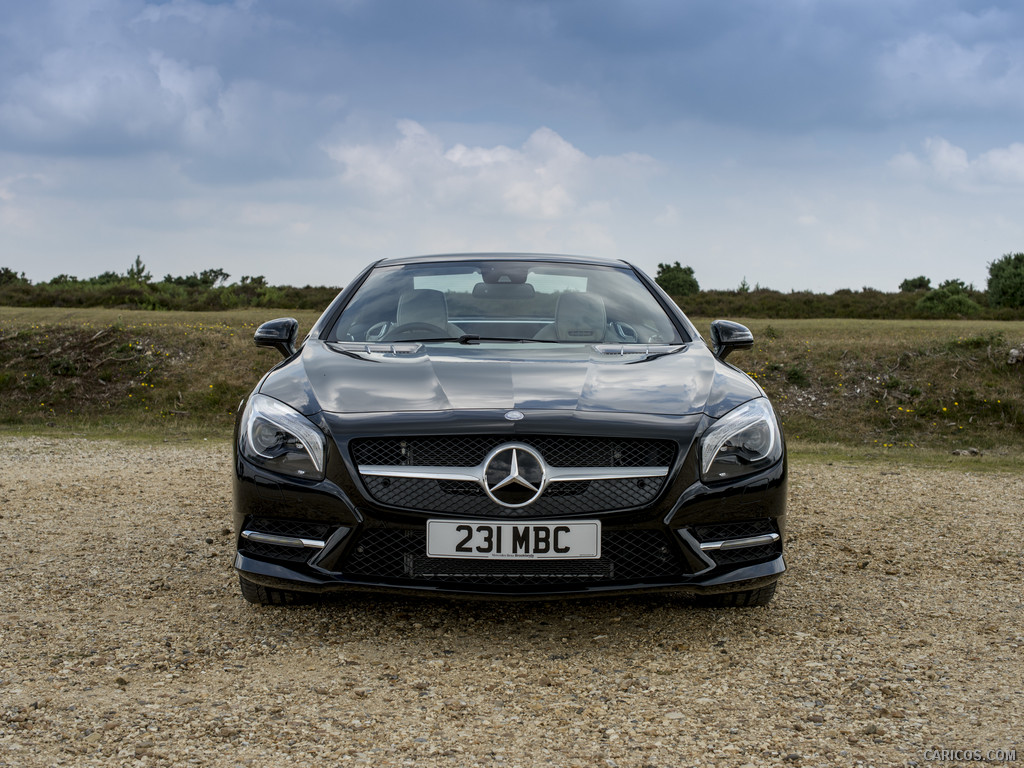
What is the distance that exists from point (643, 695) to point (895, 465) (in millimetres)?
7690

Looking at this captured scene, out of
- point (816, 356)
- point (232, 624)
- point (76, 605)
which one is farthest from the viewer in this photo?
point (816, 356)

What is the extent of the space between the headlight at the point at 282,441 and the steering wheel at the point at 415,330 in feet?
3.35

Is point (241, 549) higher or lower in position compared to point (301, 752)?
higher

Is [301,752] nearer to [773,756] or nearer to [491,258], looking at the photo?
[773,756]

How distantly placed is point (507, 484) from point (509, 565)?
28 centimetres

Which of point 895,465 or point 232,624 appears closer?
point 232,624

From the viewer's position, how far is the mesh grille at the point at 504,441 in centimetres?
324

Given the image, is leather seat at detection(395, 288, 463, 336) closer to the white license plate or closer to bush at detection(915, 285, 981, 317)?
the white license plate

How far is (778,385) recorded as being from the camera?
14039 millimetres

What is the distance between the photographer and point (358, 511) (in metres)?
3.23

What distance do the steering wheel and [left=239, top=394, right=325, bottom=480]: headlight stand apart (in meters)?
1.02

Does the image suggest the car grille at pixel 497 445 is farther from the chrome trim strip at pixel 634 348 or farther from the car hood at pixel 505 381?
the chrome trim strip at pixel 634 348

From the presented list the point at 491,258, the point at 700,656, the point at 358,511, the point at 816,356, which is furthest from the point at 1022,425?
the point at 358,511

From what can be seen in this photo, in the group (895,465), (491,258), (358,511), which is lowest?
(895,465)
